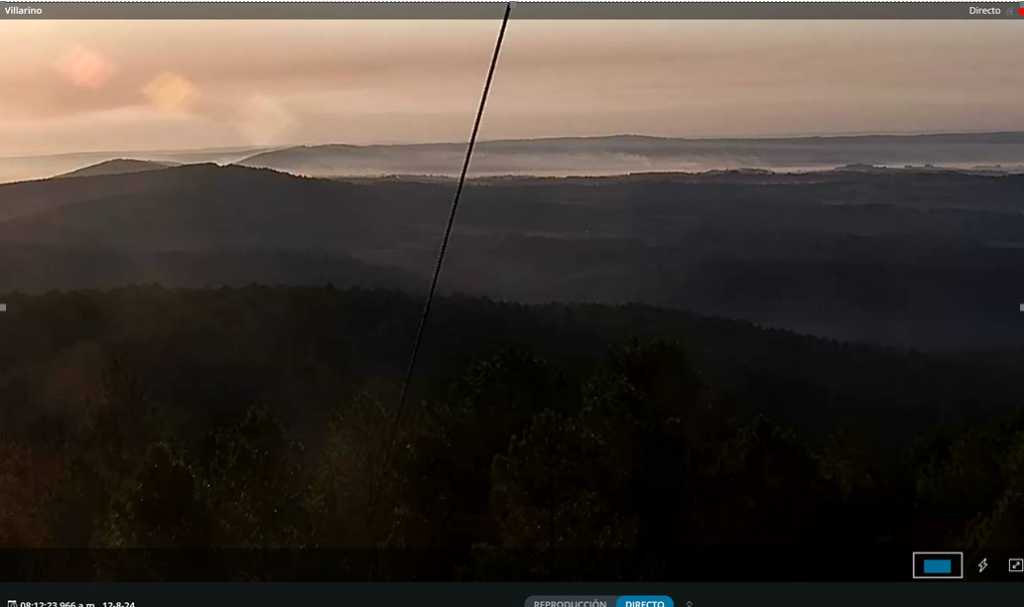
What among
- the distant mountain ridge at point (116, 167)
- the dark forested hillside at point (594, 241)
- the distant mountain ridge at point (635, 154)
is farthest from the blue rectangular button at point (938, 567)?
the distant mountain ridge at point (116, 167)

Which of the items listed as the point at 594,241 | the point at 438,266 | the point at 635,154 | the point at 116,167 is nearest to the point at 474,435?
the point at 438,266

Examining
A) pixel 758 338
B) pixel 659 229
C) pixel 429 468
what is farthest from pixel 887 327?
pixel 429 468

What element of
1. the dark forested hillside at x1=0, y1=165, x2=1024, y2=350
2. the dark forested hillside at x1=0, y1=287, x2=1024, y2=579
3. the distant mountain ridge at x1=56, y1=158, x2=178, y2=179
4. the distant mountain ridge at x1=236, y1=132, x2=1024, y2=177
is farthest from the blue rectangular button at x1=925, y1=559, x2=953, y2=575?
the distant mountain ridge at x1=56, y1=158, x2=178, y2=179

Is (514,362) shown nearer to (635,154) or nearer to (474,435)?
(474,435)

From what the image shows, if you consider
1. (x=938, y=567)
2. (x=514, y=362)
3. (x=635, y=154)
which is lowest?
(x=938, y=567)

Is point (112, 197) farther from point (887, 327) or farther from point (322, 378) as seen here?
point (887, 327)

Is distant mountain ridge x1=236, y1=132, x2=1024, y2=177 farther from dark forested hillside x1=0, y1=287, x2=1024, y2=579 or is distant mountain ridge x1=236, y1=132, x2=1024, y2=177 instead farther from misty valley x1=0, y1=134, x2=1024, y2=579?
Answer: dark forested hillside x1=0, y1=287, x2=1024, y2=579
